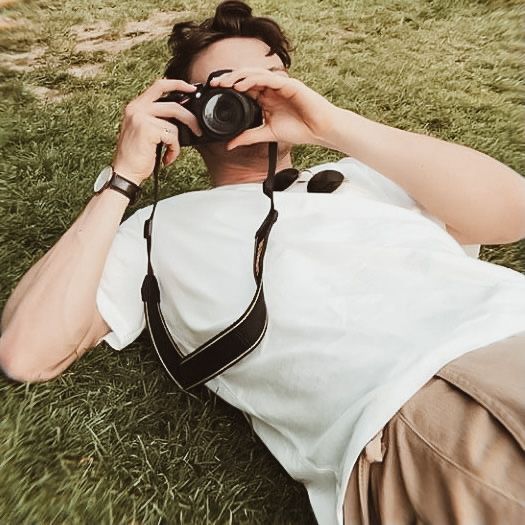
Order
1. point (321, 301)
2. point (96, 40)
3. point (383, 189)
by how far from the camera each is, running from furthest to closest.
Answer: point (96, 40) < point (383, 189) < point (321, 301)

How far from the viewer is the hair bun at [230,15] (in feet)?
6.03

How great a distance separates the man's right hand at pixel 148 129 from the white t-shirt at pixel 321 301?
12 centimetres

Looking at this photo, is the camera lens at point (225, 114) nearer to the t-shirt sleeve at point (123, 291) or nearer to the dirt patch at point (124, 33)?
the t-shirt sleeve at point (123, 291)

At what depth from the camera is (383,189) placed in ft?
5.60

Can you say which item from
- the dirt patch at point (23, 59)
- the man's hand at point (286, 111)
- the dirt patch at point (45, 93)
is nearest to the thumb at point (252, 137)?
the man's hand at point (286, 111)

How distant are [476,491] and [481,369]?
192mm

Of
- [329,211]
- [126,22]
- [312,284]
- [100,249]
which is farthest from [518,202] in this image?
[126,22]

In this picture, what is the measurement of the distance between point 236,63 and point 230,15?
209 millimetres

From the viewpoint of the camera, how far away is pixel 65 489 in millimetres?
1425

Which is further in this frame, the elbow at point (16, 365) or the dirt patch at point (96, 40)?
the dirt patch at point (96, 40)

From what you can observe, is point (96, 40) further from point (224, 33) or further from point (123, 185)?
point (123, 185)

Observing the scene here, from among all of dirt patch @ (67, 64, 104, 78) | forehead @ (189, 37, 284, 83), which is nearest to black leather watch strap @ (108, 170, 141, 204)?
forehead @ (189, 37, 284, 83)

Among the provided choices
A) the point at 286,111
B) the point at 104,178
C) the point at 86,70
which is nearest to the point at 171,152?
the point at 104,178

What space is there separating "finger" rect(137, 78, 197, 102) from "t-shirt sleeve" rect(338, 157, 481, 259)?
424mm
